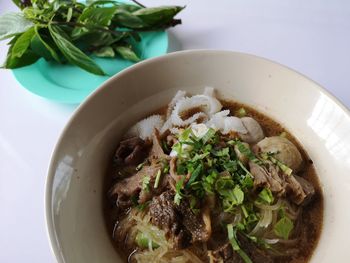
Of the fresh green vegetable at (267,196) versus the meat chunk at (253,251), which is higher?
the fresh green vegetable at (267,196)

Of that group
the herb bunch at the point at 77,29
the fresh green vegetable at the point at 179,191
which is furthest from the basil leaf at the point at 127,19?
the fresh green vegetable at the point at 179,191

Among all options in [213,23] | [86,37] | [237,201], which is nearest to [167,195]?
[237,201]

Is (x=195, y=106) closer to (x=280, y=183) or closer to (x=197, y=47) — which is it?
(x=280, y=183)

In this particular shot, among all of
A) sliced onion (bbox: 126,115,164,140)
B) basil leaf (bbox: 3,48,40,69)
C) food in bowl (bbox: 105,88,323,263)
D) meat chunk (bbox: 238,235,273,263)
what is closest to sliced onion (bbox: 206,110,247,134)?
food in bowl (bbox: 105,88,323,263)

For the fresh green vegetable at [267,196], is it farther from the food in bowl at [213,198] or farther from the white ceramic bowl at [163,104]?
the white ceramic bowl at [163,104]

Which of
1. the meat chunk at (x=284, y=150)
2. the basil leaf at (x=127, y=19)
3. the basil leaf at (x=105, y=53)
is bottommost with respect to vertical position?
the basil leaf at (x=105, y=53)

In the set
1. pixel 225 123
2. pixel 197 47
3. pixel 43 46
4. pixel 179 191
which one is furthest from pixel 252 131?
pixel 43 46

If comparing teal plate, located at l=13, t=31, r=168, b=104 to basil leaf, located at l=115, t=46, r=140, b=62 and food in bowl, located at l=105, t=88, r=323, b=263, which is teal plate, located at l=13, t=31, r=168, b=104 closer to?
basil leaf, located at l=115, t=46, r=140, b=62

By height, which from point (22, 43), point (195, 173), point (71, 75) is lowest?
point (71, 75)
